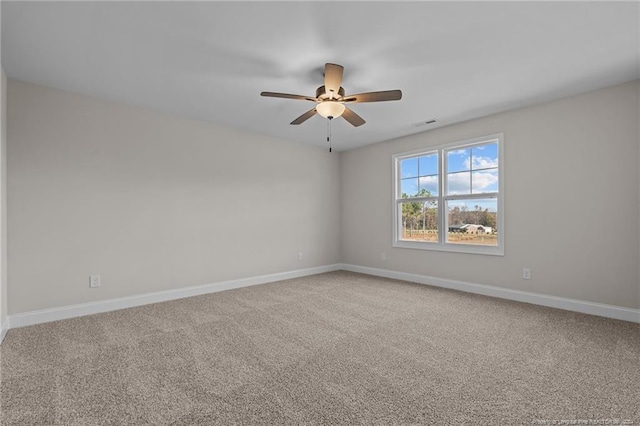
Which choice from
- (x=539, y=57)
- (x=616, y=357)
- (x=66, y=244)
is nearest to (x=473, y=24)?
(x=539, y=57)

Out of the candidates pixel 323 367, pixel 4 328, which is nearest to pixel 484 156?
pixel 323 367

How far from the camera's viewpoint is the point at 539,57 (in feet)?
8.44

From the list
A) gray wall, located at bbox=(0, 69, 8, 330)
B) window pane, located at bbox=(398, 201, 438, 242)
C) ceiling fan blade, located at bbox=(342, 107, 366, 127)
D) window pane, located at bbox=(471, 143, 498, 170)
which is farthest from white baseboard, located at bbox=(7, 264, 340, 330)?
window pane, located at bbox=(471, 143, 498, 170)

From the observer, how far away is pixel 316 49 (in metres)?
2.42

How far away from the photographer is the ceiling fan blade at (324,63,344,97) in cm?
233

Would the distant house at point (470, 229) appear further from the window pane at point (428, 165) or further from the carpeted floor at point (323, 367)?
the carpeted floor at point (323, 367)

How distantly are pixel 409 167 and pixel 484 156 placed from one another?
1188 mm

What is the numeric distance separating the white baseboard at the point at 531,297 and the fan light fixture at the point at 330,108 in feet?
9.89

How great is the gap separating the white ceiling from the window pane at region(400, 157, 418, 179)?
4.81 ft

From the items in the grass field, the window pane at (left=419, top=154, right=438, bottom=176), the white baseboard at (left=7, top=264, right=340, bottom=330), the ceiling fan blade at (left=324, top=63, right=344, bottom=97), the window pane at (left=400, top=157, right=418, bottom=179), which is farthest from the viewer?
the window pane at (left=400, top=157, right=418, bottom=179)

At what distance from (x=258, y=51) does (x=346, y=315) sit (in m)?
2.62

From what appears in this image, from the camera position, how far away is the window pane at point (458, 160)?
14.2 feet

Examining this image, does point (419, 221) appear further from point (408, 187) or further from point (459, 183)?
point (459, 183)

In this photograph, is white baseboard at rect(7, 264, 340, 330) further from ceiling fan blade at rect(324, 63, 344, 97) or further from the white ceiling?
ceiling fan blade at rect(324, 63, 344, 97)
